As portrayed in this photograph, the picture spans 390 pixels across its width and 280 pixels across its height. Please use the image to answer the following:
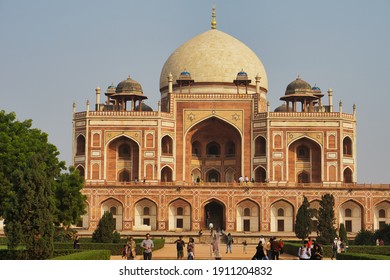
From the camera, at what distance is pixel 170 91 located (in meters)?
51.9

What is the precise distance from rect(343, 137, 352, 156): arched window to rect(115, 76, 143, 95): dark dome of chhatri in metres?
13.7

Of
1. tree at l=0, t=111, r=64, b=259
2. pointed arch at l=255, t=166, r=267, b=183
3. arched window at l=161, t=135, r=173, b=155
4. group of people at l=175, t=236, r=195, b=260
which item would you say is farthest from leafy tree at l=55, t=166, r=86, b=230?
pointed arch at l=255, t=166, r=267, b=183

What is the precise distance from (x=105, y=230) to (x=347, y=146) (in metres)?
24.1

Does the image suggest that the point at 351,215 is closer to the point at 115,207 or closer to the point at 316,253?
the point at 115,207

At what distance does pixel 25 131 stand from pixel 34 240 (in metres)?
15.2

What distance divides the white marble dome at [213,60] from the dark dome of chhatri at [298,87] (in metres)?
4.01

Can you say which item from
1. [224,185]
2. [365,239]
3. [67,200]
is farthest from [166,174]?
[365,239]

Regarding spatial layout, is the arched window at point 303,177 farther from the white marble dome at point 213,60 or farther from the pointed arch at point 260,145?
the white marble dome at point 213,60

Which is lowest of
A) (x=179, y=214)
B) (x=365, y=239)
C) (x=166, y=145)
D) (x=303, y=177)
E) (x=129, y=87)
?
(x=365, y=239)

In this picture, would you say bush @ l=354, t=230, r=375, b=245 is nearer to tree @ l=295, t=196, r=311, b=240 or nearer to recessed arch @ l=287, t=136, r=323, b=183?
tree @ l=295, t=196, r=311, b=240

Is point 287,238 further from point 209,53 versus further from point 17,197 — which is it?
point 17,197

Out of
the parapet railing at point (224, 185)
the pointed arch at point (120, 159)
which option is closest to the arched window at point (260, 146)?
the parapet railing at point (224, 185)

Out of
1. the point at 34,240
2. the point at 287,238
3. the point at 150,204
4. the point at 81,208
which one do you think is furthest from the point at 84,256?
the point at 150,204

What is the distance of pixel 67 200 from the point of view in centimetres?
3534
